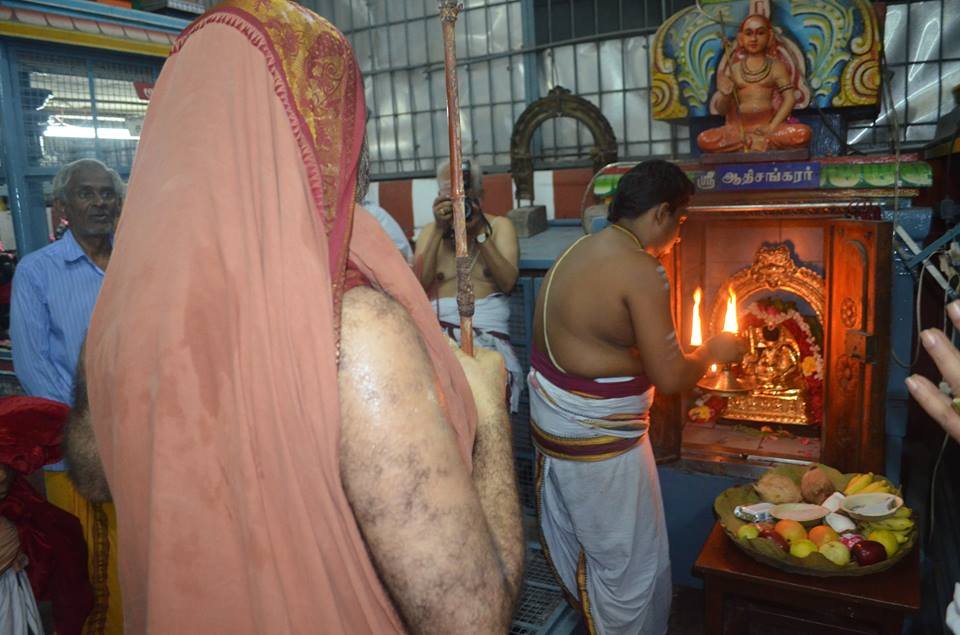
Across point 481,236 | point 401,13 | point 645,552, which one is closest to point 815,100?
point 481,236

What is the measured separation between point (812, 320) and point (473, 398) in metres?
3.77

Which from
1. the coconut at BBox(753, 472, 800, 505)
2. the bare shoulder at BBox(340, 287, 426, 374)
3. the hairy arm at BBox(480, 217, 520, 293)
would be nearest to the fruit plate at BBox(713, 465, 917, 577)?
the coconut at BBox(753, 472, 800, 505)

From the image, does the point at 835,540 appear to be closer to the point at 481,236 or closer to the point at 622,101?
the point at 481,236

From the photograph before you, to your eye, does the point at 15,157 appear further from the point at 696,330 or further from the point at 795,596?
the point at 795,596

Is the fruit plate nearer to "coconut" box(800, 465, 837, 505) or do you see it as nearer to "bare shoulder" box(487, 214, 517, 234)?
"coconut" box(800, 465, 837, 505)

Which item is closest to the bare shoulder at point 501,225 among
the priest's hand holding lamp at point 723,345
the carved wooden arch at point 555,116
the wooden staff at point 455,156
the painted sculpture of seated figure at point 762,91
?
the priest's hand holding lamp at point 723,345

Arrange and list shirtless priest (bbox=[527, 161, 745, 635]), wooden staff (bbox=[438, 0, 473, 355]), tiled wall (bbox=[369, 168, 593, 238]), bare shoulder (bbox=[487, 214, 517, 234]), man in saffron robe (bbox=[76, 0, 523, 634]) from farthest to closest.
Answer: tiled wall (bbox=[369, 168, 593, 238]), bare shoulder (bbox=[487, 214, 517, 234]), shirtless priest (bbox=[527, 161, 745, 635]), wooden staff (bbox=[438, 0, 473, 355]), man in saffron robe (bbox=[76, 0, 523, 634])

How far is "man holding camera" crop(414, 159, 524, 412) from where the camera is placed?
4.68m

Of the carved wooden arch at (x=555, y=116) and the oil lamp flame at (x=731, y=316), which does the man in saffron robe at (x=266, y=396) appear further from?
the carved wooden arch at (x=555, y=116)

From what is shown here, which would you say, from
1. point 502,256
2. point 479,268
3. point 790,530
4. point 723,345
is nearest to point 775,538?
point 790,530

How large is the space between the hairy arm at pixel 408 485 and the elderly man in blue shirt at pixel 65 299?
8.81 ft

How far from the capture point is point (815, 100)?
4.04 m

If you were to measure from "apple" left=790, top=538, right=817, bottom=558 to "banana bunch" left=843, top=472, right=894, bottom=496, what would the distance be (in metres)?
0.48

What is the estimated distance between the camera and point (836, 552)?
301 cm
